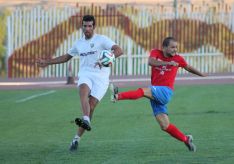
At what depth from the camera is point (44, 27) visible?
41.9 metres

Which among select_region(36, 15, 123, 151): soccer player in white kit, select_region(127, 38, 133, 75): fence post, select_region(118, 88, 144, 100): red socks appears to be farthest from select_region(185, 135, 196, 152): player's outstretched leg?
select_region(127, 38, 133, 75): fence post

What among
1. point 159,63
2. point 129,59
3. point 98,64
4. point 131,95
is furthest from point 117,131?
point 129,59

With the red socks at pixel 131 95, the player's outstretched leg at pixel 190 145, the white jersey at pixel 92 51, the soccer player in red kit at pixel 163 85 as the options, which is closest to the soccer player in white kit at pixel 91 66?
the white jersey at pixel 92 51

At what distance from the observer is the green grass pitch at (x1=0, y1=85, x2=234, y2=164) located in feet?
43.9

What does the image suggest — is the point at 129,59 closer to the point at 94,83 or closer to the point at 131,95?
the point at 94,83

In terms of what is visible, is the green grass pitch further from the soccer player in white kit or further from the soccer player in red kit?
the soccer player in white kit

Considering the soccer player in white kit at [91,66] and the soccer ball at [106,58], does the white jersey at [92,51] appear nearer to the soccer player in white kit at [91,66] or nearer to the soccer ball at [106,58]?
the soccer player in white kit at [91,66]

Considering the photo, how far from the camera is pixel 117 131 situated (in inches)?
692

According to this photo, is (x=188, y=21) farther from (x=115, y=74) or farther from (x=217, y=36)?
(x=115, y=74)

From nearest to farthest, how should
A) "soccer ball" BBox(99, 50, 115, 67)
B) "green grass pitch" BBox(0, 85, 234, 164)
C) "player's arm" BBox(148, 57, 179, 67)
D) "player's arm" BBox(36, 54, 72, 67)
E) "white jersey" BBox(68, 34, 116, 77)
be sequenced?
"green grass pitch" BBox(0, 85, 234, 164) < "player's arm" BBox(148, 57, 179, 67) < "soccer ball" BBox(99, 50, 115, 67) < "white jersey" BBox(68, 34, 116, 77) < "player's arm" BBox(36, 54, 72, 67)

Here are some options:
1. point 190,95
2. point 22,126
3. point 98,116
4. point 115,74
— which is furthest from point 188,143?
point 115,74

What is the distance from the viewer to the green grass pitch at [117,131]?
13383 millimetres

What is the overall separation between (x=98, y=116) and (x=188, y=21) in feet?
72.9

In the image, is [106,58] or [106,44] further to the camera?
[106,44]
